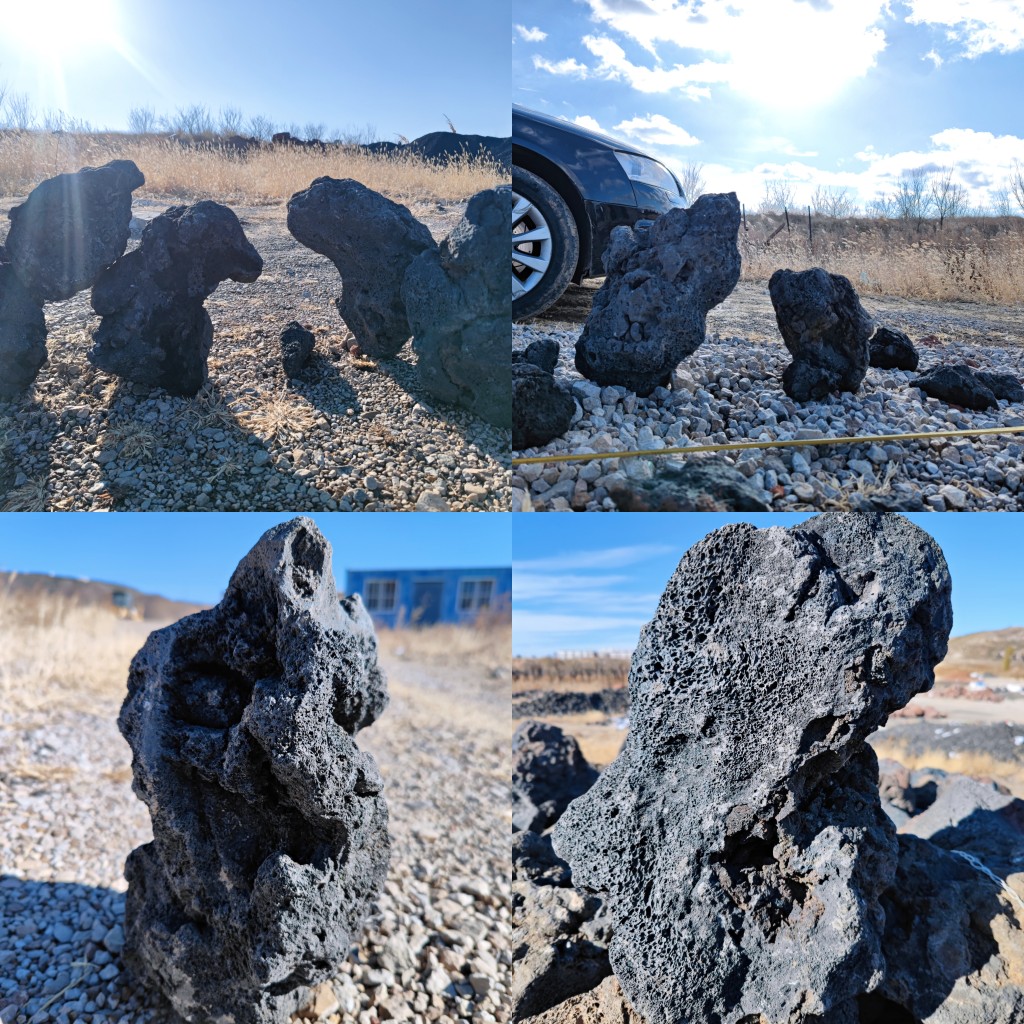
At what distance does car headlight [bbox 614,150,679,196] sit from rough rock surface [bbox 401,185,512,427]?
1.30 meters

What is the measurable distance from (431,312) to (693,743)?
13.8ft

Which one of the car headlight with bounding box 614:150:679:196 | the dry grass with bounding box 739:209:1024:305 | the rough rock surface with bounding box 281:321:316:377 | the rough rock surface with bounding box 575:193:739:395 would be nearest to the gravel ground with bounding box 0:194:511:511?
the rough rock surface with bounding box 281:321:316:377

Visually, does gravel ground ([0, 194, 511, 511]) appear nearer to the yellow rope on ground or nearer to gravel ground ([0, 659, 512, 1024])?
the yellow rope on ground

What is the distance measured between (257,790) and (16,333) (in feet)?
14.3

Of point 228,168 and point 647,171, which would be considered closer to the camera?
point 647,171

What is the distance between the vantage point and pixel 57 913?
378 centimetres

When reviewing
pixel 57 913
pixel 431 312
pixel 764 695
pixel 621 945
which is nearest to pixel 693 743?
pixel 764 695

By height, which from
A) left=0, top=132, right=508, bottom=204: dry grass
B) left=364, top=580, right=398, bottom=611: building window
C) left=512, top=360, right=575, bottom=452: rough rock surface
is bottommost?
left=364, top=580, right=398, bottom=611: building window

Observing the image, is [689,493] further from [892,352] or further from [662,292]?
[892,352]

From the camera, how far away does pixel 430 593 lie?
22.2 meters

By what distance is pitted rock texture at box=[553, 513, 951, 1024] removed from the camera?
234 centimetres

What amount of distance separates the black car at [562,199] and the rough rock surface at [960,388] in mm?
2666

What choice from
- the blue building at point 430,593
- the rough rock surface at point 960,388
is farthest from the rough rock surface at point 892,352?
the blue building at point 430,593

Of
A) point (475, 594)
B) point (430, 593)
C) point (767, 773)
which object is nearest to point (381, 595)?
point (430, 593)
